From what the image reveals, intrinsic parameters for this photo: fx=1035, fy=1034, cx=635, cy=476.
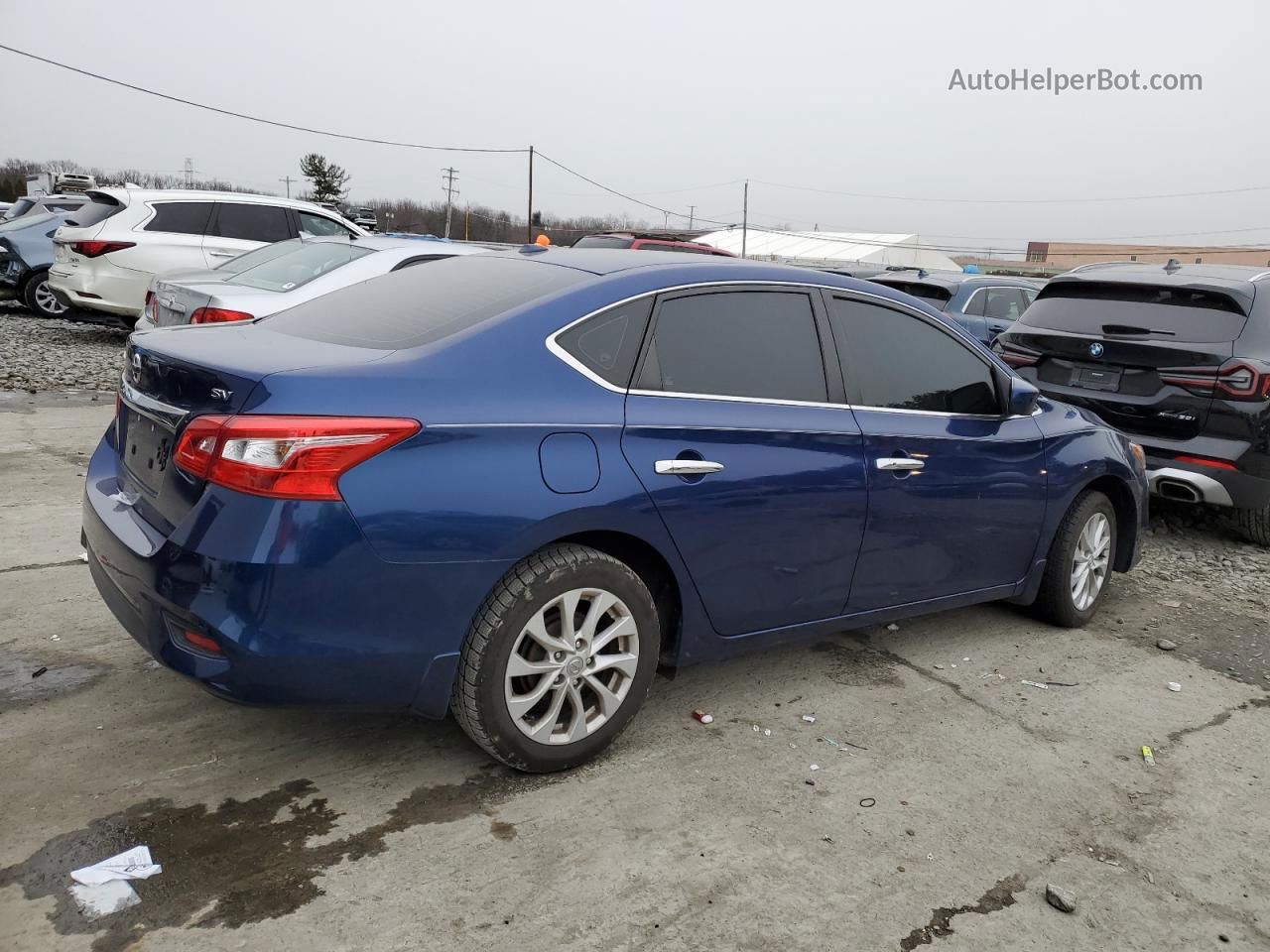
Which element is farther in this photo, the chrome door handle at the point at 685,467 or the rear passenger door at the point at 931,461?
A: the rear passenger door at the point at 931,461

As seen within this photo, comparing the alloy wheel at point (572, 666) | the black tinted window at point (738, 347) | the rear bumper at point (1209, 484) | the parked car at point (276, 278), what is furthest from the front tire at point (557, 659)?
the rear bumper at point (1209, 484)

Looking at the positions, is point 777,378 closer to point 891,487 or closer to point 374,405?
point 891,487

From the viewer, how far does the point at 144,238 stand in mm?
11523

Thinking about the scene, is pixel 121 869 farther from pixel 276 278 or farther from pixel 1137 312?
pixel 1137 312

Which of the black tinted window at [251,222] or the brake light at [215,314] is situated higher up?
the black tinted window at [251,222]

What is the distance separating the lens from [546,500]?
9.76ft

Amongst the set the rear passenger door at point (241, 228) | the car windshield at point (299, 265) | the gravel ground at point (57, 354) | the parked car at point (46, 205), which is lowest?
the gravel ground at point (57, 354)

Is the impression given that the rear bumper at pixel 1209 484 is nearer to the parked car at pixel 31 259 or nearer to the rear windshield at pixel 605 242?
the rear windshield at pixel 605 242

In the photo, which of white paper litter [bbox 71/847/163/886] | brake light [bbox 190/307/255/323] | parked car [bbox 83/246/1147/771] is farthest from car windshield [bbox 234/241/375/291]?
white paper litter [bbox 71/847/163/886]

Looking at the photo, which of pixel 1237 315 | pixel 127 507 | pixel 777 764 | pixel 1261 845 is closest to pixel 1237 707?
pixel 1261 845

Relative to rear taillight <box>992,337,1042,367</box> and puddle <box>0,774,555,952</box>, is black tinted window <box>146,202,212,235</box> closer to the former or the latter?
rear taillight <box>992,337,1042,367</box>

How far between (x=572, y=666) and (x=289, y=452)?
3.50 ft

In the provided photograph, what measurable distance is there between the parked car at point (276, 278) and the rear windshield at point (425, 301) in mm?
2527

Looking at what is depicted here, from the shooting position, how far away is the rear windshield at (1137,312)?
20.7 ft
